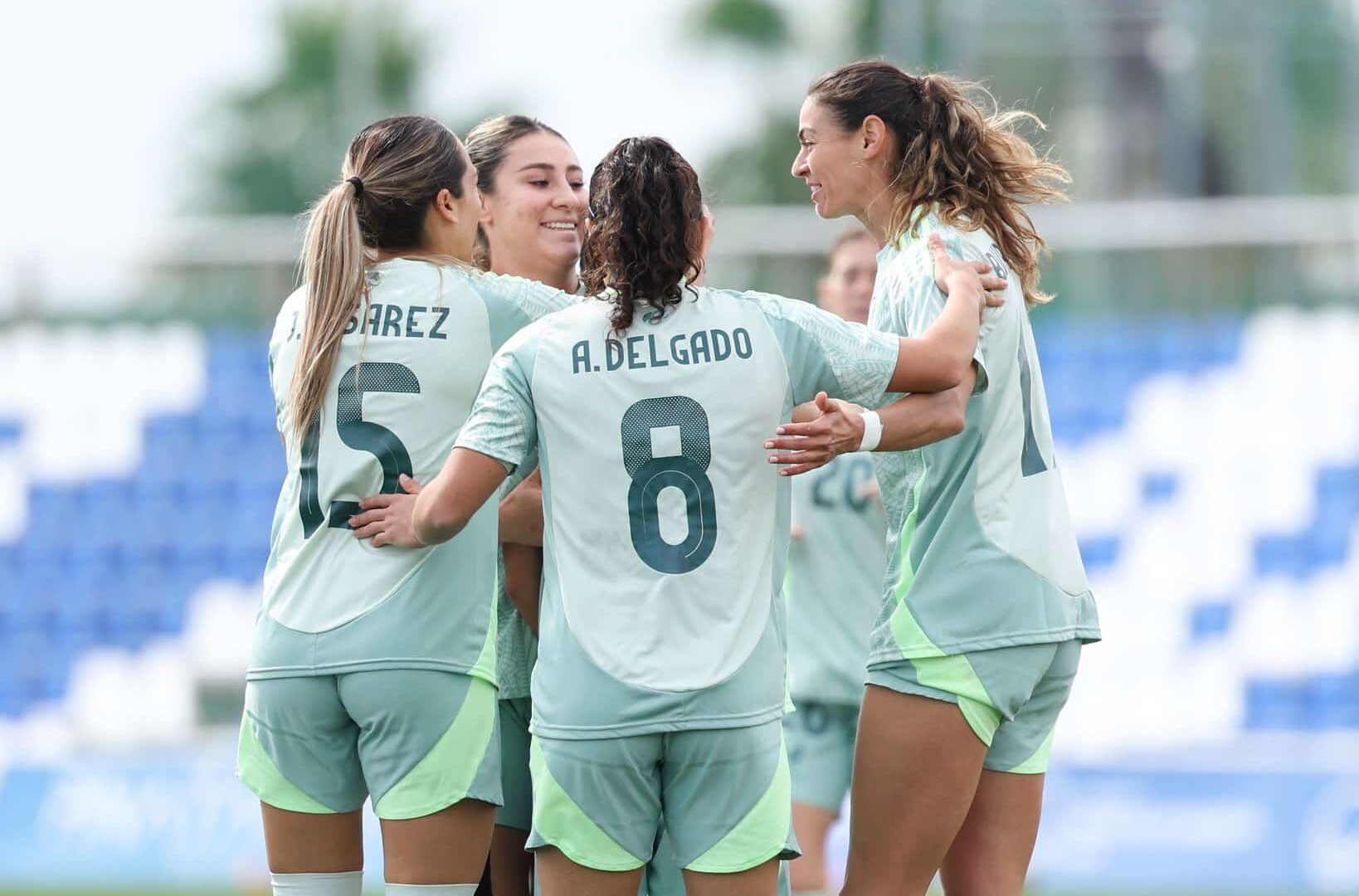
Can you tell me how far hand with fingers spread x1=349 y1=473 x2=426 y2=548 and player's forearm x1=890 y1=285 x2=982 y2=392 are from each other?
3.07 ft

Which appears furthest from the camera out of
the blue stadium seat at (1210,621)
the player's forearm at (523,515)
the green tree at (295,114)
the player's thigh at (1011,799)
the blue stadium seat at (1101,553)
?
the green tree at (295,114)

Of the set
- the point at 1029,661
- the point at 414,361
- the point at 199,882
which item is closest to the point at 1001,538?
the point at 1029,661

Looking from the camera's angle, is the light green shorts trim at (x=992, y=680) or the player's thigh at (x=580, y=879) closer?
the player's thigh at (x=580, y=879)

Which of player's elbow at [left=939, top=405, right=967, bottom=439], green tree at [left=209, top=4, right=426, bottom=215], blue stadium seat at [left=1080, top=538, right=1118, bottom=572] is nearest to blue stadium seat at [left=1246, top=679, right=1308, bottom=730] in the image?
blue stadium seat at [left=1080, top=538, right=1118, bottom=572]

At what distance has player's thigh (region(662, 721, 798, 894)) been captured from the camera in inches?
116

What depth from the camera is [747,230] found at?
11.8m

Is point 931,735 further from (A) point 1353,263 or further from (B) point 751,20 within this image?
(B) point 751,20

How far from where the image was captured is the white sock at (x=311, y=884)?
3.26 m

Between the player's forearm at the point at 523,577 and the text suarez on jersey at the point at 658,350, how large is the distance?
2.57 ft

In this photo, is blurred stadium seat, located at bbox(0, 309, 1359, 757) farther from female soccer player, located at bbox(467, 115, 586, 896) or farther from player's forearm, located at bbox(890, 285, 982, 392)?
player's forearm, located at bbox(890, 285, 982, 392)

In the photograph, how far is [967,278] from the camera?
3135 mm

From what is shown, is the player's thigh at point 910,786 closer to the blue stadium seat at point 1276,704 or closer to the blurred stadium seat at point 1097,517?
the blurred stadium seat at point 1097,517

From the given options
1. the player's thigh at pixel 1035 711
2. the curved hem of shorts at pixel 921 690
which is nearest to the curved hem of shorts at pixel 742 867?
the curved hem of shorts at pixel 921 690

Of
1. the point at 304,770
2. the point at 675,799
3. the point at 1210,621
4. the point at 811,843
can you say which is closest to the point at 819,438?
the point at 675,799
